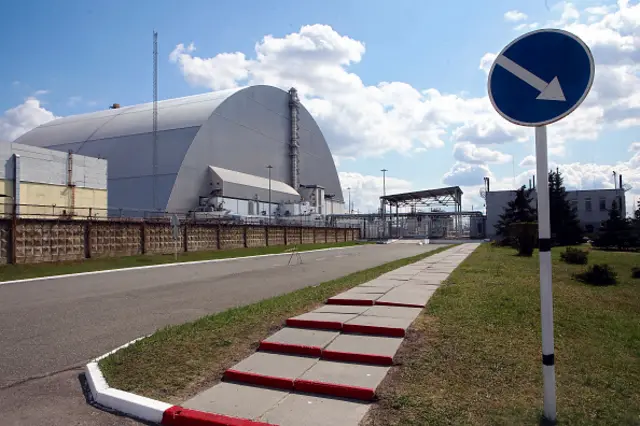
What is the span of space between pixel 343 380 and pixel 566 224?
41.9m

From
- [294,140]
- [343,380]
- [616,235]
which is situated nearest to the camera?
[343,380]

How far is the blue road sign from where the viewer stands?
3.76 meters

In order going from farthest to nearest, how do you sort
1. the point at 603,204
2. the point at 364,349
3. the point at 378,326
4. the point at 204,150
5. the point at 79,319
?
the point at 603,204 → the point at 204,150 → the point at 79,319 → the point at 378,326 → the point at 364,349

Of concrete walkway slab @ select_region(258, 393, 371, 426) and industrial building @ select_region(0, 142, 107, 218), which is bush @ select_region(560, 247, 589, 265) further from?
industrial building @ select_region(0, 142, 107, 218)

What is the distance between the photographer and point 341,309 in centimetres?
795

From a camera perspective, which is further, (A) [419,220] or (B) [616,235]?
(A) [419,220]

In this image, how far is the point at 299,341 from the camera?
611 cm

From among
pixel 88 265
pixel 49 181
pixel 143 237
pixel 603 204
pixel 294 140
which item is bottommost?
pixel 88 265

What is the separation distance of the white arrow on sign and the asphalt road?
4451 mm

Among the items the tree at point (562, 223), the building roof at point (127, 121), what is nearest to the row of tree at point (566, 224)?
the tree at point (562, 223)

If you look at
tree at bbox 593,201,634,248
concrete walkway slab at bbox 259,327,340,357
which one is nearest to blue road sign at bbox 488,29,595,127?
concrete walkway slab at bbox 259,327,340,357

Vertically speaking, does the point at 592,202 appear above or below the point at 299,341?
above

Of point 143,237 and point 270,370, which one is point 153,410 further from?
point 143,237

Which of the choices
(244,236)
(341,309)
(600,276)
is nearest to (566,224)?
(244,236)
